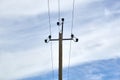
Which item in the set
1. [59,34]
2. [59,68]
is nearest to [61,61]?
[59,68]

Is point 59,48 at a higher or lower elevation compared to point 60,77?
higher

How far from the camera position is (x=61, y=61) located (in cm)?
3142

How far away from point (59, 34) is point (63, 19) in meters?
1.55

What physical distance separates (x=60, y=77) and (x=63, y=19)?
5904 millimetres

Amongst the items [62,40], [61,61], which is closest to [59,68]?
→ [61,61]

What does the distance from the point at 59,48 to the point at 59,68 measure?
2.32m

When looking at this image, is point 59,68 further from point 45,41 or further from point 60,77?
point 45,41

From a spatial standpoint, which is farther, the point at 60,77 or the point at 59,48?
the point at 59,48

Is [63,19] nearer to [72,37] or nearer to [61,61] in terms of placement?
[72,37]

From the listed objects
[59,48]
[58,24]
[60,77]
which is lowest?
[60,77]

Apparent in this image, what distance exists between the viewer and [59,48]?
3247 cm

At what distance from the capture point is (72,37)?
3312 centimetres

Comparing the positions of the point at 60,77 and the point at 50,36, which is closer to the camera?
the point at 60,77

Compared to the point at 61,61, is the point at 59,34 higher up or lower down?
higher up
